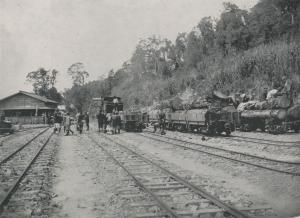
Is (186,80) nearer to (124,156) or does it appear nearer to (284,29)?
(284,29)

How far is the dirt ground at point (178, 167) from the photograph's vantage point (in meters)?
5.96

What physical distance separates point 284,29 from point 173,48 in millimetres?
35864

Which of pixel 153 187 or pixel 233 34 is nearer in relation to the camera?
pixel 153 187

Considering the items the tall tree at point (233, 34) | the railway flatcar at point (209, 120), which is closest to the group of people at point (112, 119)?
the railway flatcar at point (209, 120)

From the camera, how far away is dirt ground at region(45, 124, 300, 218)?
19.6 ft

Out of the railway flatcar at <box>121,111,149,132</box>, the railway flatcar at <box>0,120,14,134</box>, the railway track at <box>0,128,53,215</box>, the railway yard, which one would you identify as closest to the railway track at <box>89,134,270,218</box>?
the railway yard

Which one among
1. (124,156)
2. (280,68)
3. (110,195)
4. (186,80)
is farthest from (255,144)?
(186,80)

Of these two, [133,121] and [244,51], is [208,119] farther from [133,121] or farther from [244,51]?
[244,51]

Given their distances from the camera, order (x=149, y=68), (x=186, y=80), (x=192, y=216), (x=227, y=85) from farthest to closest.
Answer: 1. (x=149, y=68)
2. (x=186, y=80)
3. (x=227, y=85)
4. (x=192, y=216)

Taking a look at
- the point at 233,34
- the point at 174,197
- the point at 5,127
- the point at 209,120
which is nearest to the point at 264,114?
the point at 209,120

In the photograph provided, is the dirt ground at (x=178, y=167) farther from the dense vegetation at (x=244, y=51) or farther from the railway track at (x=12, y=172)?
the dense vegetation at (x=244, y=51)

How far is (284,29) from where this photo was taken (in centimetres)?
2662

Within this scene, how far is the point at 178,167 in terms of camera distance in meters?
10.2

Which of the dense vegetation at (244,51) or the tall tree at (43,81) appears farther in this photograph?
the tall tree at (43,81)
